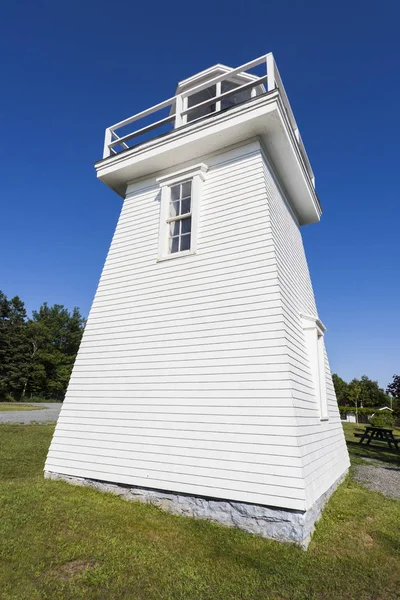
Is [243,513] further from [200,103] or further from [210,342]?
[200,103]

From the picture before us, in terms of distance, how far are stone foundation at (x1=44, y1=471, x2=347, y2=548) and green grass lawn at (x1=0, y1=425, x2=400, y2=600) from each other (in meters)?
0.12

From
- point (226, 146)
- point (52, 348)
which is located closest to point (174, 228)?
point (226, 146)

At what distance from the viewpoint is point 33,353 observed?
46.0 meters

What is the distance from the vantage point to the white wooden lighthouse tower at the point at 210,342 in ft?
15.3

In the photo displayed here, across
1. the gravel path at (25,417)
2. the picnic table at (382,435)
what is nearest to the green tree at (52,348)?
the gravel path at (25,417)

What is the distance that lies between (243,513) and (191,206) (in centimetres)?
538

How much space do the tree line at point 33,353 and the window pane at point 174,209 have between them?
42777mm

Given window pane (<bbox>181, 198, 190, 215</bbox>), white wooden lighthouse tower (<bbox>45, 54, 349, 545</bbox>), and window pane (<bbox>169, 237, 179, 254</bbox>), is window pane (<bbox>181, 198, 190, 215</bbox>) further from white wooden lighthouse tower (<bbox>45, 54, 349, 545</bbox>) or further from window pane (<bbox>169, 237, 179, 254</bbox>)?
window pane (<bbox>169, 237, 179, 254</bbox>)

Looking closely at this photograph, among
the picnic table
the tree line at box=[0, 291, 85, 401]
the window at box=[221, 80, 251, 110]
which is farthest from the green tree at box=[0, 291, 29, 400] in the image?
the window at box=[221, 80, 251, 110]

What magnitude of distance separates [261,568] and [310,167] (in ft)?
28.4

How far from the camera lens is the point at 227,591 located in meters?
3.15

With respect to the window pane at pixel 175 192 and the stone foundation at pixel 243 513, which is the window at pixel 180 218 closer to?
the window pane at pixel 175 192

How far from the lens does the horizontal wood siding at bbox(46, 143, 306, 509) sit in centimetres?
467

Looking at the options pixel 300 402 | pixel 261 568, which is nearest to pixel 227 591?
pixel 261 568
